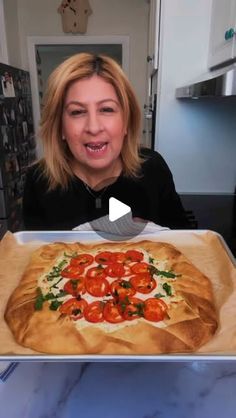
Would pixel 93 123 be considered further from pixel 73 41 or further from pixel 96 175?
pixel 73 41

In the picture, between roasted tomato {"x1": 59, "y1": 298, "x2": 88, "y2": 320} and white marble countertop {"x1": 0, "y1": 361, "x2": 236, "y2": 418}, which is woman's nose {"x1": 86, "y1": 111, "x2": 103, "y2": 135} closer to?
roasted tomato {"x1": 59, "y1": 298, "x2": 88, "y2": 320}

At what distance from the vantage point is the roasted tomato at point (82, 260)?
A: 73 cm

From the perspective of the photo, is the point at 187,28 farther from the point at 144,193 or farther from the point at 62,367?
the point at 62,367

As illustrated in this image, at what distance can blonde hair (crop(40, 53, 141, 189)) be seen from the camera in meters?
0.92

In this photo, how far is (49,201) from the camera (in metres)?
1.19

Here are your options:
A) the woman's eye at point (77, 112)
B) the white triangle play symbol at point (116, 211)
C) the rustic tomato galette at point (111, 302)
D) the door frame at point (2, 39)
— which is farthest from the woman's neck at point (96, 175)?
the door frame at point (2, 39)

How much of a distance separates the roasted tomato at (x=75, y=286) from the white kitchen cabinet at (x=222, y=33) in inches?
39.3

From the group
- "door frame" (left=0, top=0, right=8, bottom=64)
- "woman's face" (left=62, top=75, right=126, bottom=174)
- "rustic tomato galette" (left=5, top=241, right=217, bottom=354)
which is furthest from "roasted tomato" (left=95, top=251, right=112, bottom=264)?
"door frame" (left=0, top=0, right=8, bottom=64)

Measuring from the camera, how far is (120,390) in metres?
0.52

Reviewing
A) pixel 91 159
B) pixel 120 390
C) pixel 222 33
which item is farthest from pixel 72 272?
pixel 222 33

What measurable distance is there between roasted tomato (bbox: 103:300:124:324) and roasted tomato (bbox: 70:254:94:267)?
0.46ft

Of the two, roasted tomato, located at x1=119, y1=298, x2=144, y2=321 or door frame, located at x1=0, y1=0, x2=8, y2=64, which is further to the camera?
door frame, located at x1=0, y1=0, x2=8, y2=64

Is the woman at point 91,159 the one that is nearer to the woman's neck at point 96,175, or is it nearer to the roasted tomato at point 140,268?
the woman's neck at point 96,175

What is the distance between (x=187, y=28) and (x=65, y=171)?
1022 mm
